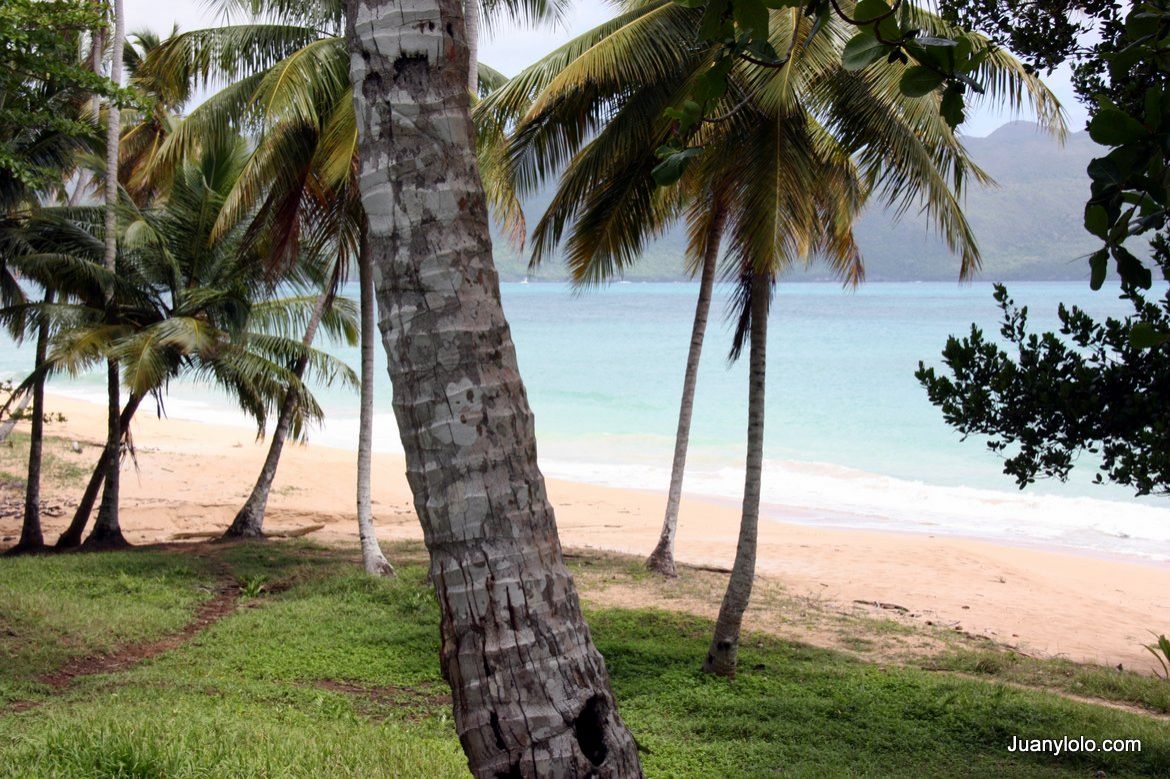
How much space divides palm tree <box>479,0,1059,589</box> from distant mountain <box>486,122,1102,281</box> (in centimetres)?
9659

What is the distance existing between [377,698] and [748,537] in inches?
127

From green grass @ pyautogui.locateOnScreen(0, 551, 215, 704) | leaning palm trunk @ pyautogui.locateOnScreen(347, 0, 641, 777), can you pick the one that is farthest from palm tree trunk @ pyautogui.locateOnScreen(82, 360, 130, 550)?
leaning palm trunk @ pyautogui.locateOnScreen(347, 0, 641, 777)

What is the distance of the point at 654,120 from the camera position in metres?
8.11

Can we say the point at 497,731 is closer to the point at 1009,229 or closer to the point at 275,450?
the point at 275,450

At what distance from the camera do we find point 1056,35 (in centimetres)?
521

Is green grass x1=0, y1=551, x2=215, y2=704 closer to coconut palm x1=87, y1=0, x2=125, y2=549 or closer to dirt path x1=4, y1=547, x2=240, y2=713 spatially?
dirt path x1=4, y1=547, x2=240, y2=713

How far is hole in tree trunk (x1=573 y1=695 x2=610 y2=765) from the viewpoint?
7.85 feet

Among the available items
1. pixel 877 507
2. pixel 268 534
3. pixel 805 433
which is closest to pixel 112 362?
pixel 268 534

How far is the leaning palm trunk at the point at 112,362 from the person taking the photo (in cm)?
1262

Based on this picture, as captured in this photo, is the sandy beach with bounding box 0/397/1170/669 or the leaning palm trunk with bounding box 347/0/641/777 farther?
the sandy beach with bounding box 0/397/1170/669

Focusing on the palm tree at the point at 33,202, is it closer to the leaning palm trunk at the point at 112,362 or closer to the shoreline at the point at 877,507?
the leaning palm trunk at the point at 112,362

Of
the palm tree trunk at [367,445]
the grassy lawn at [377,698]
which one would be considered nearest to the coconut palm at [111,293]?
the grassy lawn at [377,698]

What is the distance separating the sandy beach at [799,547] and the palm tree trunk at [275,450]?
1.09 meters

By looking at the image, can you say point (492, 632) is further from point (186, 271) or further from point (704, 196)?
point (186, 271)
